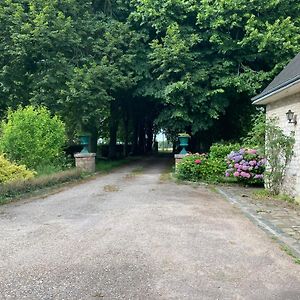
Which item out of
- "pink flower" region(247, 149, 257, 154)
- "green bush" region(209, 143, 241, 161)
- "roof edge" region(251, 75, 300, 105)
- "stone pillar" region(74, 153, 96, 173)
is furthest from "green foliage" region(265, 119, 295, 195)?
"stone pillar" region(74, 153, 96, 173)

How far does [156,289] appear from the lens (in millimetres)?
3676

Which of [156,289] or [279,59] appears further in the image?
[279,59]

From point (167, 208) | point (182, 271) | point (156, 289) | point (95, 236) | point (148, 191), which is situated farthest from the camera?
point (148, 191)

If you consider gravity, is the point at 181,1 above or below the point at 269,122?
above

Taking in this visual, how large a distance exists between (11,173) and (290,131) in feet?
26.9

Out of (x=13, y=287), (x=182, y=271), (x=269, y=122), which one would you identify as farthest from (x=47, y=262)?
(x=269, y=122)

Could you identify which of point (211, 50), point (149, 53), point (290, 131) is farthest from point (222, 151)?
point (149, 53)

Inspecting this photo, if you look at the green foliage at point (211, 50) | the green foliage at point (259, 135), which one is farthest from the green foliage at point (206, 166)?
the green foliage at point (211, 50)

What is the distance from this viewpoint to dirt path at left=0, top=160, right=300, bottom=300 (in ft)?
12.1

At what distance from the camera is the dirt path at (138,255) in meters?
3.68

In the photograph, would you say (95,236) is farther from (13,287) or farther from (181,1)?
(181,1)

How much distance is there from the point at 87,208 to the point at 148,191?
3062 millimetres

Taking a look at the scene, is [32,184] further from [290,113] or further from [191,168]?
[290,113]

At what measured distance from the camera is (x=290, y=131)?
10156 millimetres
